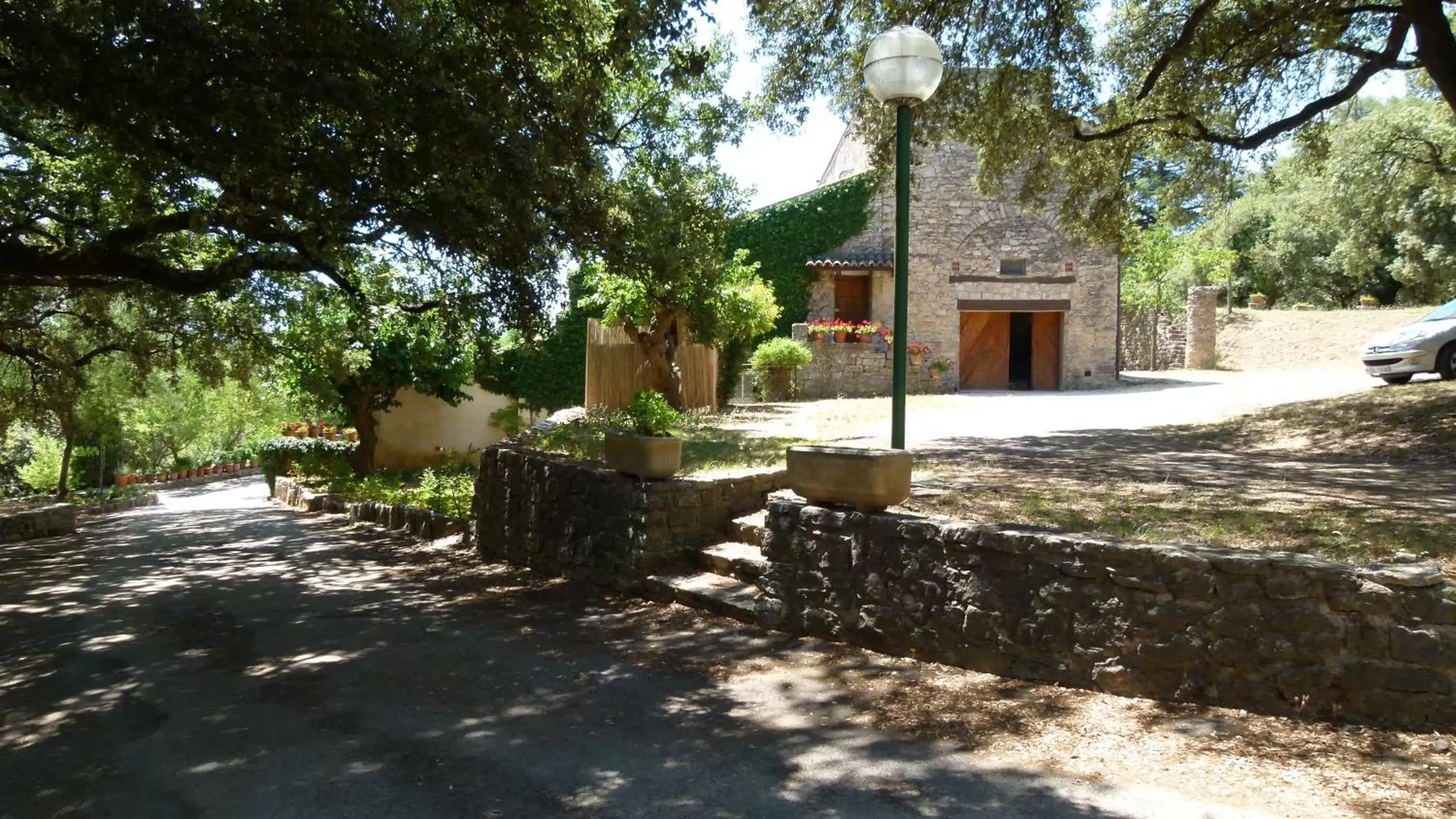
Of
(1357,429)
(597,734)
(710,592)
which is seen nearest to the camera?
(597,734)

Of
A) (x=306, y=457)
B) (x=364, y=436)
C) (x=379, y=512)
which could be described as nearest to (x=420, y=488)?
(x=379, y=512)

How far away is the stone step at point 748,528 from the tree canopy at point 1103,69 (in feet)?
18.4

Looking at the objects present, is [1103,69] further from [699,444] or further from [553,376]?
[553,376]

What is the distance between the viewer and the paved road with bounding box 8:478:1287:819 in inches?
137

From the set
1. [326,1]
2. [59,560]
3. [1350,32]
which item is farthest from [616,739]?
[1350,32]

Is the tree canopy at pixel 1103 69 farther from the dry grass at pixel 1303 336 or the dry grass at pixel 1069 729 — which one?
the dry grass at pixel 1303 336

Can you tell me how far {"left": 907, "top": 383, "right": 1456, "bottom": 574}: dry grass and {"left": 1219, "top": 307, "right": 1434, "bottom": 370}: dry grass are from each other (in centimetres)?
1435

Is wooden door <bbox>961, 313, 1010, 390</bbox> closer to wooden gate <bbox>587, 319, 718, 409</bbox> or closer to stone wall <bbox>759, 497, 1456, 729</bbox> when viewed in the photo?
wooden gate <bbox>587, 319, 718, 409</bbox>

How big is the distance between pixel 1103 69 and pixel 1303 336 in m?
18.4

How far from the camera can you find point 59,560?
11570 mm

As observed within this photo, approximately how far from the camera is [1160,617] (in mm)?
4086

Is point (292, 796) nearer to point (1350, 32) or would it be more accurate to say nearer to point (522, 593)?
point (522, 593)

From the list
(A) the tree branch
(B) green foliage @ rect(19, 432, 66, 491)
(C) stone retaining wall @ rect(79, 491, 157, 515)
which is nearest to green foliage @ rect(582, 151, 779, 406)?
(A) the tree branch

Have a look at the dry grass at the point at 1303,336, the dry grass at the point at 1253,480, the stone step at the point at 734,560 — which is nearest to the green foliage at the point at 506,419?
the dry grass at the point at 1253,480
